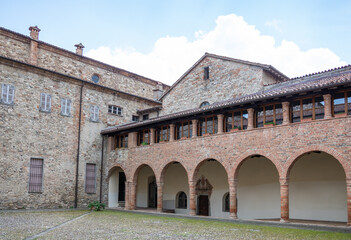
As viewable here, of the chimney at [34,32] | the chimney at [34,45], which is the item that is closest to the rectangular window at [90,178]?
the chimney at [34,45]

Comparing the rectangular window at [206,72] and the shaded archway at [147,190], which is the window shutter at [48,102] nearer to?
the shaded archway at [147,190]

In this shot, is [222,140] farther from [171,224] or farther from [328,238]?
[328,238]

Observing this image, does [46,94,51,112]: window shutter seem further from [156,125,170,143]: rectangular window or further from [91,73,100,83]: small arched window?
[156,125,170,143]: rectangular window

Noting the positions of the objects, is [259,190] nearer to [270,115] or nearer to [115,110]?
[270,115]

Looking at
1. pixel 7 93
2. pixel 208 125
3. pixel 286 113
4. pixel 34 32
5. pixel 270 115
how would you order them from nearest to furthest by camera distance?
pixel 286 113 < pixel 270 115 < pixel 208 125 < pixel 7 93 < pixel 34 32

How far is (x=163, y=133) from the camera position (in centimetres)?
2095

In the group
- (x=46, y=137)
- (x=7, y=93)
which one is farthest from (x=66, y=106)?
(x=7, y=93)

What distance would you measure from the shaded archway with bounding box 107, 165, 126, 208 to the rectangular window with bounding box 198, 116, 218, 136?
25.3 ft

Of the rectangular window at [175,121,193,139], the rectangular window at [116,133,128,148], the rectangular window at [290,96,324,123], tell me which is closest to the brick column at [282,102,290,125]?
the rectangular window at [290,96,324,123]

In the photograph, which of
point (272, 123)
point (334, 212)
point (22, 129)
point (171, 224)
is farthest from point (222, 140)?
point (22, 129)

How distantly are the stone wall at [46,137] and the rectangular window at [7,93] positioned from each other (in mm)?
225

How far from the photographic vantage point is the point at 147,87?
100 ft

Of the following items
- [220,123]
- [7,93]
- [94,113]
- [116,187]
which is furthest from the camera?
[116,187]

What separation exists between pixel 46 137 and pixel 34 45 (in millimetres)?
6170
